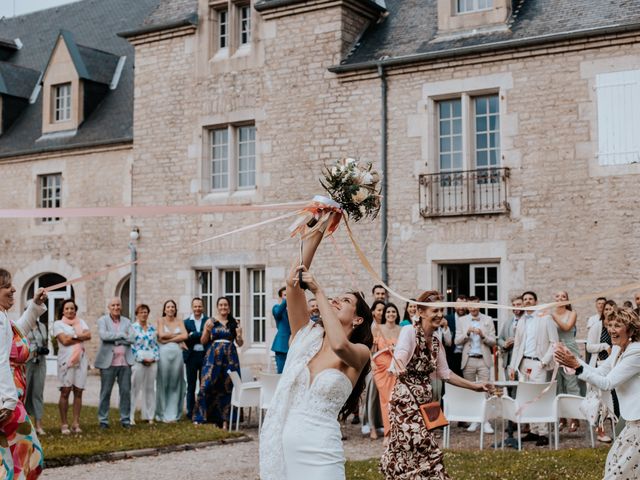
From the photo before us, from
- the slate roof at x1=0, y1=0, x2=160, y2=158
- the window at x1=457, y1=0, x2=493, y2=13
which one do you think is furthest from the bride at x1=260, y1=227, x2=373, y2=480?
the slate roof at x1=0, y1=0, x2=160, y2=158

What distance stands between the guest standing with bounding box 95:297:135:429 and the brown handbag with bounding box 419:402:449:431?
246 inches

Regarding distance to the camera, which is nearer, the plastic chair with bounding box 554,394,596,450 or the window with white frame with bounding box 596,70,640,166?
the plastic chair with bounding box 554,394,596,450

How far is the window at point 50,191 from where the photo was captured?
22.5 meters

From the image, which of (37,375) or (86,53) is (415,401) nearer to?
(37,375)

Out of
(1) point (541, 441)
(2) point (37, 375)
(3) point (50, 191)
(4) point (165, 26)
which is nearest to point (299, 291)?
(1) point (541, 441)

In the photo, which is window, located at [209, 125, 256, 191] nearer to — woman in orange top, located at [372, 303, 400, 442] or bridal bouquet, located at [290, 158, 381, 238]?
woman in orange top, located at [372, 303, 400, 442]

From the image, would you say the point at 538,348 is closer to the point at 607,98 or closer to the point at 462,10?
the point at 607,98

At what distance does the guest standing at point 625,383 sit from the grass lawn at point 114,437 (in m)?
5.80

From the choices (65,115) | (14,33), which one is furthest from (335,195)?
Answer: (14,33)

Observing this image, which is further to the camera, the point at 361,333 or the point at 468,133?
the point at 468,133

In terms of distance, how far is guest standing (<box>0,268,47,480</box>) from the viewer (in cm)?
570

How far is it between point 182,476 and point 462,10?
35.4 ft

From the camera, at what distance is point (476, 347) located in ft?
40.0

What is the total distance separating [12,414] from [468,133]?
1120cm
